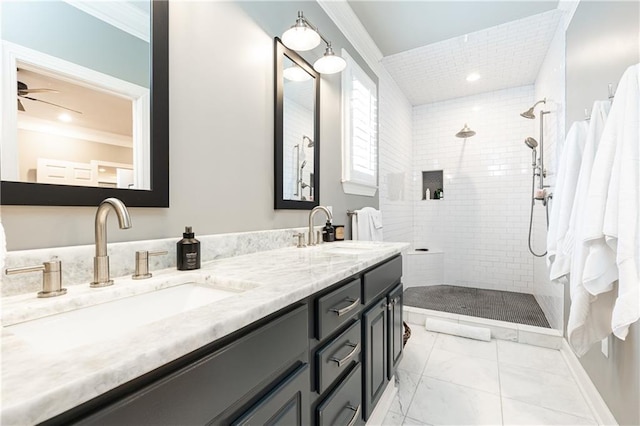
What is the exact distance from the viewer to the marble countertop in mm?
326

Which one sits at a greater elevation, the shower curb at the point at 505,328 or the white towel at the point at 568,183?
the white towel at the point at 568,183

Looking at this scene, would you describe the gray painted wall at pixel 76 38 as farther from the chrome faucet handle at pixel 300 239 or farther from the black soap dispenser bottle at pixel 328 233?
the black soap dispenser bottle at pixel 328 233

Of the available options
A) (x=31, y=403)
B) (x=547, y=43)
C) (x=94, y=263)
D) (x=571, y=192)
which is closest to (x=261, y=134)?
(x=94, y=263)

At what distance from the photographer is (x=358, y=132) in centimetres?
252

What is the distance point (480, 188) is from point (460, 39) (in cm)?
202

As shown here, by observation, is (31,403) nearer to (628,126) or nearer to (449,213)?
(628,126)

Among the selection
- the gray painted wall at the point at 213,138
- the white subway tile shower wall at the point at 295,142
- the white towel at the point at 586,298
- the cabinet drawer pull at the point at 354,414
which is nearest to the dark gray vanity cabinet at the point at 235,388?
the cabinet drawer pull at the point at 354,414

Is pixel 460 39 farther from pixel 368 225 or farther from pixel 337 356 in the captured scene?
pixel 337 356

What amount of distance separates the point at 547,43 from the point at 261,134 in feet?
10.0

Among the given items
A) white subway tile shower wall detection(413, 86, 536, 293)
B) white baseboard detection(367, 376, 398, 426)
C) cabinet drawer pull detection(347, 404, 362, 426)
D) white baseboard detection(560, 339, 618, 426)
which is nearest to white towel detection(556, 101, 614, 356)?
white baseboard detection(560, 339, 618, 426)

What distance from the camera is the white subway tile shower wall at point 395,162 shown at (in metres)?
3.24

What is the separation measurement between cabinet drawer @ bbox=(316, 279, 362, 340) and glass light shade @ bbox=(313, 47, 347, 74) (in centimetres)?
138

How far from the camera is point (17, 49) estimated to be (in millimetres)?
744

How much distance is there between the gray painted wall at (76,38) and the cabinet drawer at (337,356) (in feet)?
3.66
